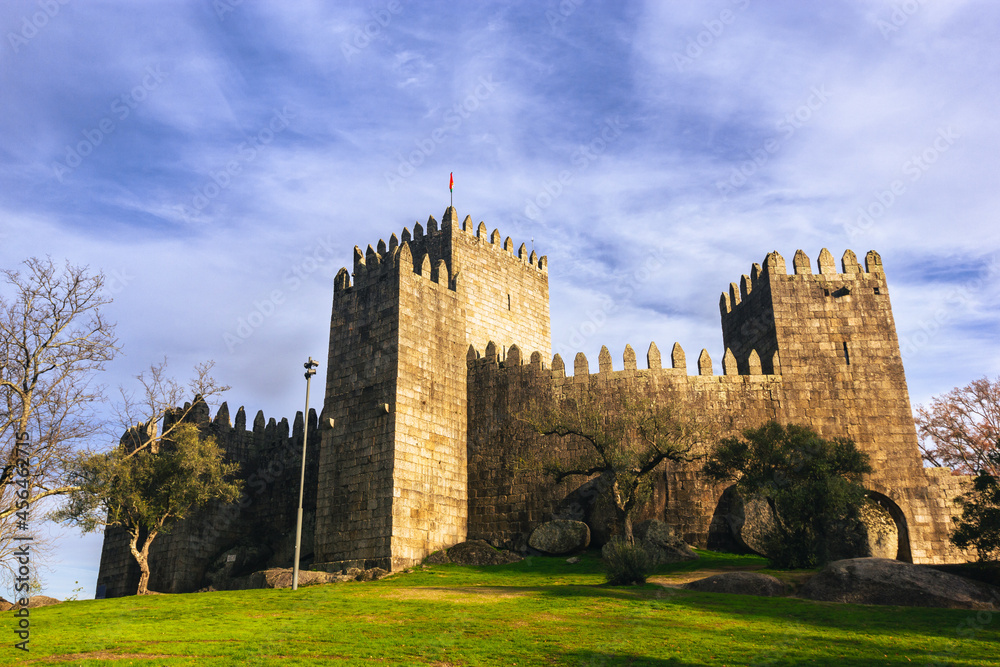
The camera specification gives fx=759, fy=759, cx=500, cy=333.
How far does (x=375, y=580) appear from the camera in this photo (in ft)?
82.0

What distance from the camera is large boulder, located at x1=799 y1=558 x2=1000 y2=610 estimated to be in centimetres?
1836

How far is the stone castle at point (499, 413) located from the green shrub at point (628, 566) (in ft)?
20.6

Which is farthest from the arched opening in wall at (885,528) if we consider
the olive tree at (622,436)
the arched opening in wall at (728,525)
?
the olive tree at (622,436)

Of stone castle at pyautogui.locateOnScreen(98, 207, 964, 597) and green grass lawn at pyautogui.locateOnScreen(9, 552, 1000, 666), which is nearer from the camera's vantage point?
green grass lawn at pyautogui.locateOnScreen(9, 552, 1000, 666)

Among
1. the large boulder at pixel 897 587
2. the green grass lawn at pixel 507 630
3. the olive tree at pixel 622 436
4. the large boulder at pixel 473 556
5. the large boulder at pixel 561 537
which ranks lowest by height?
the green grass lawn at pixel 507 630

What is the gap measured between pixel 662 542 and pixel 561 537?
368 cm

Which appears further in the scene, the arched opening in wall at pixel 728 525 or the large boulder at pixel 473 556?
the large boulder at pixel 473 556

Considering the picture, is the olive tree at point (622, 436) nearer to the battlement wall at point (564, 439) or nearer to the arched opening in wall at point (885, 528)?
the battlement wall at point (564, 439)

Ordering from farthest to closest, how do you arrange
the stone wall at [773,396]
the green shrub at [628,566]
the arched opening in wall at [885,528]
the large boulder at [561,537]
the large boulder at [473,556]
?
the stone wall at [773,396] < the large boulder at [473,556] < the large boulder at [561,537] < the arched opening in wall at [885,528] < the green shrub at [628,566]

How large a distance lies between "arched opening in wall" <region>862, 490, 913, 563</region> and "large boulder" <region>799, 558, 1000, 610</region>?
676 cm

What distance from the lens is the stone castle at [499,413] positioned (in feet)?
90.1

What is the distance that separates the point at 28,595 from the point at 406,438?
41.9 ft

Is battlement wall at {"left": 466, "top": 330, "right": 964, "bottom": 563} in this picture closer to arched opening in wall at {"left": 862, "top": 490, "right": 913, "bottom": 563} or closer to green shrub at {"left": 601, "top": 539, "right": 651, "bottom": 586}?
arched opening in wall at {"left": 862, "top": 490, "right": 913, "bottom": 563}

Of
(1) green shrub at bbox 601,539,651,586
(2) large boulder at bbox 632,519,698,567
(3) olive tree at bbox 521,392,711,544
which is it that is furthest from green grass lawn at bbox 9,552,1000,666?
(3) olive tree at bbox 521,392,711,544
